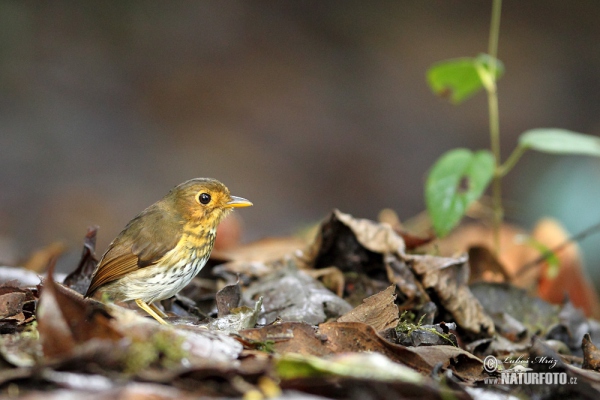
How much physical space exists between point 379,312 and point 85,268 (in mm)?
1727

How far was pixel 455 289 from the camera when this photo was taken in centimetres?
→ 359

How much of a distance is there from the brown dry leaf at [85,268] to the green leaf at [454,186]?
→ 202cm

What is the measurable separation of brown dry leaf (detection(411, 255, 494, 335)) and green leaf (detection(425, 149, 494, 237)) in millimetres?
534

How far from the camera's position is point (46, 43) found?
32.1 ft

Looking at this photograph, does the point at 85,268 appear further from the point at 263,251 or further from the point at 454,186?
the point at 454,186

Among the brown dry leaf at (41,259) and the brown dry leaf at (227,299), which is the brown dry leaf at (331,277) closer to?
the brown dry leaf at (227,299)

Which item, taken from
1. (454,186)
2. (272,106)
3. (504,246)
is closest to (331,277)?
(454,186)

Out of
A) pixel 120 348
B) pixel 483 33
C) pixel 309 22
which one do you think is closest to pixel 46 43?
pixel 309 22

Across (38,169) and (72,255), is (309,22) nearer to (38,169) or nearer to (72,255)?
(38,169)

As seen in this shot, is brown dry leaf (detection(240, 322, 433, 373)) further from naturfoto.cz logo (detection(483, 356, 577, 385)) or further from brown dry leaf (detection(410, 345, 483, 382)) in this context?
naturfoto.cz logo (detection(483, 356, 577, 385))

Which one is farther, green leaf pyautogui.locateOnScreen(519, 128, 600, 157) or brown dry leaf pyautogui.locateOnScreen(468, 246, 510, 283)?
brown dry leaf pyautogui.locateOnScreen(468, 246, 510, 283)

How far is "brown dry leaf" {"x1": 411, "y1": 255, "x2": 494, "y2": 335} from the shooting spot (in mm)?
3525

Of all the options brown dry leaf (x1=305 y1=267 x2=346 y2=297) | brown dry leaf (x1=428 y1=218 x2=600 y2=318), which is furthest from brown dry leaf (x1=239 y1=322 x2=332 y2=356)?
brown dry leaf (x1=428 y1=218 x2=600 y2=318)

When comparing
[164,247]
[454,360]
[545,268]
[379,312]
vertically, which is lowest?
[545,268]
